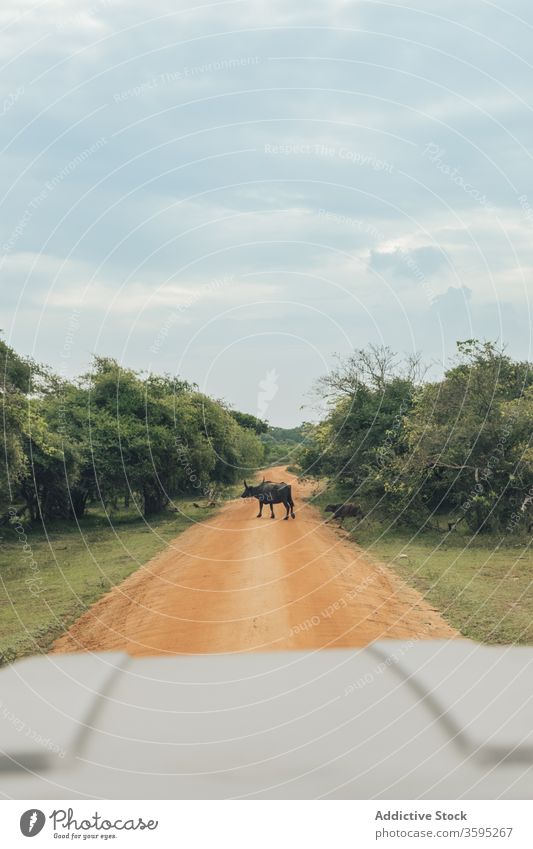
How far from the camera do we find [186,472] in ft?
128

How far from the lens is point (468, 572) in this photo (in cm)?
1798

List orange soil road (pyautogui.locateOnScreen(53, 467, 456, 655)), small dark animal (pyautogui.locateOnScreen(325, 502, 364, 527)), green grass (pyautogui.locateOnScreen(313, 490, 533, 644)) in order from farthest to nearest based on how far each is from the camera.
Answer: small dark animal (pyautogui.locateOnScreen(325, 502, 364, 527)) → green grass (pyautogui.locateOnScreen(313, 490, 533, 644)) → orange soil road (pyautogui.locateOnScreen(53, 467, 456, 655))

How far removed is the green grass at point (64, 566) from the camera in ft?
44.5

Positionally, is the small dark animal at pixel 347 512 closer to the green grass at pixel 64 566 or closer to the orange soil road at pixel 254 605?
the green grass at pixel 64 566

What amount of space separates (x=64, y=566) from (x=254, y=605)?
9.50 metres

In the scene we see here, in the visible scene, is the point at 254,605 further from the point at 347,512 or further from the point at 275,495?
the point at 275,495

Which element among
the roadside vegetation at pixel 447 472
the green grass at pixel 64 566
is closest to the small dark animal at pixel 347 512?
the roadside vegetation at pixel 447 472

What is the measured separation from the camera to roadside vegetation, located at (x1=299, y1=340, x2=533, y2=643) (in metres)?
19.4

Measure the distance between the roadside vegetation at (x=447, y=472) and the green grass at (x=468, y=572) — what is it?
41 millimetres

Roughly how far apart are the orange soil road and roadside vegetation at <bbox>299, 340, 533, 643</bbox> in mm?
1516

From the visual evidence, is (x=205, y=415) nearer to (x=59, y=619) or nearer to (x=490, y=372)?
(x=490, y=372)

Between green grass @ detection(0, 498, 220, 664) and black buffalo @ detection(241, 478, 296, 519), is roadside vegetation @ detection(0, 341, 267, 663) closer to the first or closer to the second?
green grass @ detection(0, 498, 220, 664)
